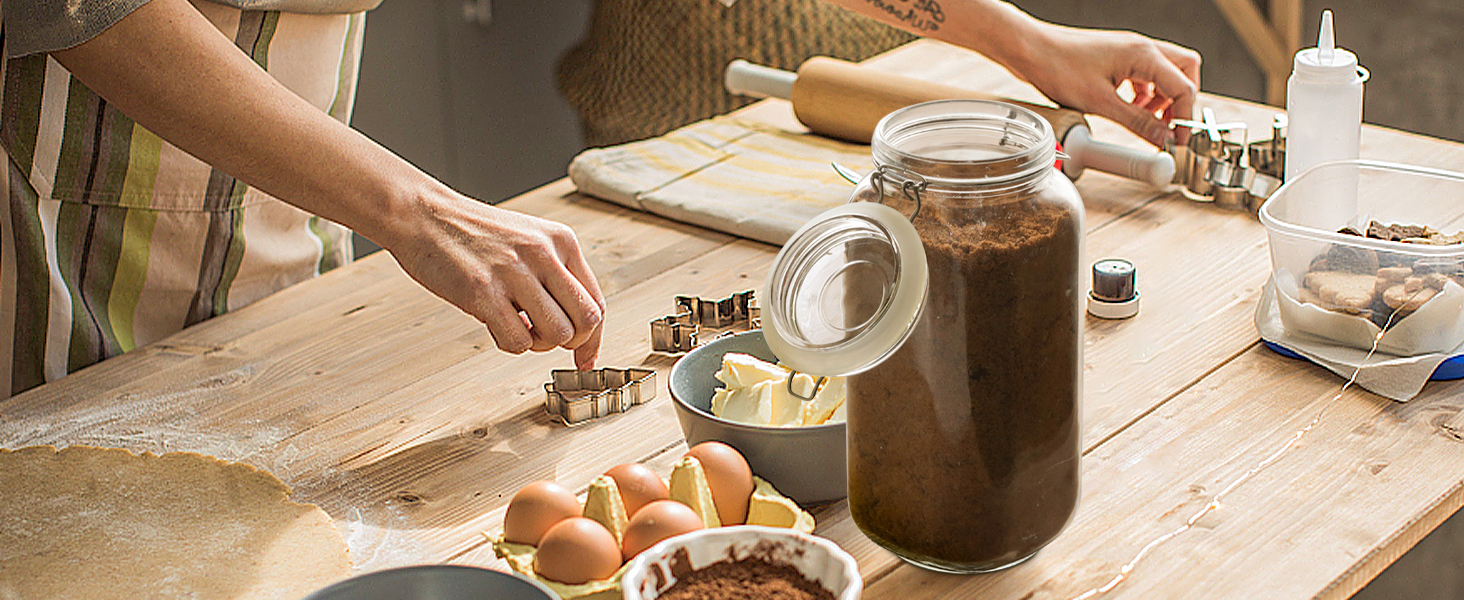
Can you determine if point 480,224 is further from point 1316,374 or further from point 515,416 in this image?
point 1316,374

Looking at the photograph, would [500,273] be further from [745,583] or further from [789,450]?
[745,583]

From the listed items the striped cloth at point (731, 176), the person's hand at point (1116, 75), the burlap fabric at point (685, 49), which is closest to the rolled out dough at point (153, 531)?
the striped cloth at point (731, 176)

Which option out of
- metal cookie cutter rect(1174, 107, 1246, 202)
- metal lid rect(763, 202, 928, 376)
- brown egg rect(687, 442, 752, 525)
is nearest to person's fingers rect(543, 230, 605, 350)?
brown egg rect(687, 442, 752, 525)

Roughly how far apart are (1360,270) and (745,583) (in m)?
0.59

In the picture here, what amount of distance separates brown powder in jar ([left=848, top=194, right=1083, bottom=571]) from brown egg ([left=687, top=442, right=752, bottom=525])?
64mm

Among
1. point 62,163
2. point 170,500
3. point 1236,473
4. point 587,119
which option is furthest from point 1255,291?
point 587,119

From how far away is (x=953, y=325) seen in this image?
2.19 ft

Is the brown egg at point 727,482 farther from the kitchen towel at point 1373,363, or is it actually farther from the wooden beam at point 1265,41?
the wooden beam at point 1265,41

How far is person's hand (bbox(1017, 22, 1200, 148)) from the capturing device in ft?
4.75

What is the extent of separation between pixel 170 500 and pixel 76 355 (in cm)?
46

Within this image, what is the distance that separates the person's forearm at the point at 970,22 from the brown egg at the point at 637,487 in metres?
0.91

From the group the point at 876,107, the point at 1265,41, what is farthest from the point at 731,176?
the point at 1265,41

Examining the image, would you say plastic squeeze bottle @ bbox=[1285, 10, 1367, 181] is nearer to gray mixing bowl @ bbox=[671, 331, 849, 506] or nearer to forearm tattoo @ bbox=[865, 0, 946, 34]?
forearm tattoo @ bbox=[865, 0, 946, 34]

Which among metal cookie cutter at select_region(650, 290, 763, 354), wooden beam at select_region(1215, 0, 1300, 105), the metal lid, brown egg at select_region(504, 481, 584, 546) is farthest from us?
wooden beam at select_region(1215, 0, 1300, 105)
